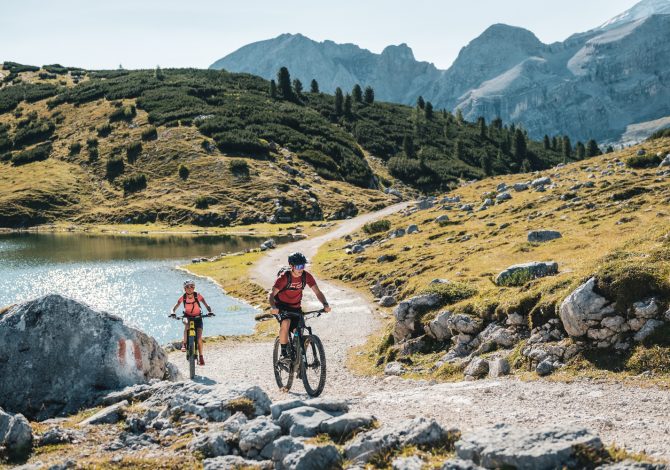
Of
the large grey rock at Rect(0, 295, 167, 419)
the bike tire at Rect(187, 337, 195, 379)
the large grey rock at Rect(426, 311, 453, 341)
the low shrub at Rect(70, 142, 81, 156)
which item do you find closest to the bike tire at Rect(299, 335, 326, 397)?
the large grey rock at Rect(0, 295, 167, 419)

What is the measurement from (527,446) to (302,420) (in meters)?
4.63

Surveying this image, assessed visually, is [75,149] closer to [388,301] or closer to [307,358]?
[388,301]

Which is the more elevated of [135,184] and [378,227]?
[135,184]

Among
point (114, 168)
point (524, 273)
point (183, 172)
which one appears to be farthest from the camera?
point (114, 168)

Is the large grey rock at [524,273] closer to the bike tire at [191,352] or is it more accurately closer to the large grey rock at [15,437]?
the bike tire at [191,352]

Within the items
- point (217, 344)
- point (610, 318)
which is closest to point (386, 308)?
point (217, 344)

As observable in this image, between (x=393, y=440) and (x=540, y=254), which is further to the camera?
(x=540, y=254)

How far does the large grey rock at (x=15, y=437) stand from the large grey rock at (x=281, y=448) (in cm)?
543

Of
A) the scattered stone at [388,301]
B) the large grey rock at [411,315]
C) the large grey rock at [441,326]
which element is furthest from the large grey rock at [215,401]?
the scattered stone at [388,301]

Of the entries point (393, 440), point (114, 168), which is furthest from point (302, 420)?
point (114, 168)

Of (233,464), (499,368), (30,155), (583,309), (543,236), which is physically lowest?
(499,368)

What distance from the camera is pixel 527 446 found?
924cm

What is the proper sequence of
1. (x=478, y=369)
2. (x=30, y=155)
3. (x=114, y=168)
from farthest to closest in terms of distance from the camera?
(x=30, y=155) → (x=114, y=168) → (x=478, y=369)

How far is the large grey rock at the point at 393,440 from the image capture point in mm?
10305
